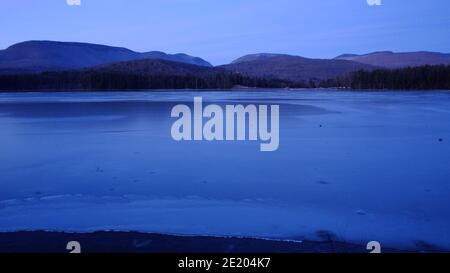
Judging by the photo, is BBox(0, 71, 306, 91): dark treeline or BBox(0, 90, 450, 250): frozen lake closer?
BBox(0, 90, 450, 250): frozen lake

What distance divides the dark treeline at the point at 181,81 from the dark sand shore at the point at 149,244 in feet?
22.1

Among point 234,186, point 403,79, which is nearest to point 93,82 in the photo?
point 234,186

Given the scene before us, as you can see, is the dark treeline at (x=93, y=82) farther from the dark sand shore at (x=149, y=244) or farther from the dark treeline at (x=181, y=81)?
the dark sand shore at (x=149, y=244)

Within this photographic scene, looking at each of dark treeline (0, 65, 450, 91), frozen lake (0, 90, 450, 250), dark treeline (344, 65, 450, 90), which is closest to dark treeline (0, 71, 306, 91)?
dark treeline (0, 65, 450, 91)

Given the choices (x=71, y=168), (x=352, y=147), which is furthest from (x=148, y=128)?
(x=352, y=147)

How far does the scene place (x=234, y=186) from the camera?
3.26 meters

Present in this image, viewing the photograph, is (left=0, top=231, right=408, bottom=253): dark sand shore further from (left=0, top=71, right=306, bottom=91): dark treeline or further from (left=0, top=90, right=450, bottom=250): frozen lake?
(left=0, top=71, right=306, bottom=91): dark treeline

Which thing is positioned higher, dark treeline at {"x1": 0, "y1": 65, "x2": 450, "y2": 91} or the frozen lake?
dark treeline at {"x1": 0, "y1": 65, "x2": 450, "y2": 91}

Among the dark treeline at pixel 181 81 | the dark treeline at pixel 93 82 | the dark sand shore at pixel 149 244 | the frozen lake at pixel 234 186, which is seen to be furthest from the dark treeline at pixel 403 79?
the dark sand shore at pixel 149 244

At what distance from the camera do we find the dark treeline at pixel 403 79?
1058 cm

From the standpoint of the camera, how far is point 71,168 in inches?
152

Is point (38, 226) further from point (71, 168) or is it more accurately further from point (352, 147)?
point (352, 147)

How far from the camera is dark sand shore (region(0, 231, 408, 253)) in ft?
6.77

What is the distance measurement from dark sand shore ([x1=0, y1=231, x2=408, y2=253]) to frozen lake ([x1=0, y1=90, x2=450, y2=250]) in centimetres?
10
